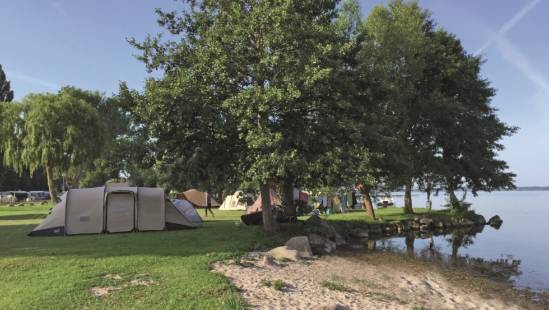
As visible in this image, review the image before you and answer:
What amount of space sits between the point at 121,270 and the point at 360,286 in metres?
5.17

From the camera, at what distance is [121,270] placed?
9422mm

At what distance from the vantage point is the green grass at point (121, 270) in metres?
7.31

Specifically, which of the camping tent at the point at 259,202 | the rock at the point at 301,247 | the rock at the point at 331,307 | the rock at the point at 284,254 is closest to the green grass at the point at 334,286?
the rock at the point at 331,307

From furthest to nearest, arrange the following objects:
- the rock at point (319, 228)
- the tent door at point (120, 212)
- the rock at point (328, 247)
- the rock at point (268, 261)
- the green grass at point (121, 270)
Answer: the rock at point (319, 228) → the tent door at point (120, 212) → the rock at point (328, 247) → the rock at point (268, 261) → the green grass at point (121, 270)

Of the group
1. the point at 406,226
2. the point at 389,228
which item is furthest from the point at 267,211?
the point at 406,226

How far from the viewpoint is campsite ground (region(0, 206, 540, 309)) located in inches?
289

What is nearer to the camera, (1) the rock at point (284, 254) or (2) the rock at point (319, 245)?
(1) the rock at point (284, 254)

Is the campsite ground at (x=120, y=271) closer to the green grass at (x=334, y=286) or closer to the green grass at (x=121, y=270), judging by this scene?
the green grass at (x=121, y=270)

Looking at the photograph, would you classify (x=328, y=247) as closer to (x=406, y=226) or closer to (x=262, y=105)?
(x=262, y=105)

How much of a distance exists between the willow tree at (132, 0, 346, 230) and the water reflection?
6.23m

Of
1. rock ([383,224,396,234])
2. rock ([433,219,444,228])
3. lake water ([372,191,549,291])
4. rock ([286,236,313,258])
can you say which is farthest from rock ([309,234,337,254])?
rock ([433,219,444,228])

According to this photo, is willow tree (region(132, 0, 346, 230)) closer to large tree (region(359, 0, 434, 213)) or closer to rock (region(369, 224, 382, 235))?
large tree (region(359, 0, 434, 213))

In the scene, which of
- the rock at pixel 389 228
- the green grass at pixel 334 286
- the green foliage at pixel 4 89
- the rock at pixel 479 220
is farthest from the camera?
the green foliage at pixel 4 89

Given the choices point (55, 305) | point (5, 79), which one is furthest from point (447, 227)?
point (5, 79)
